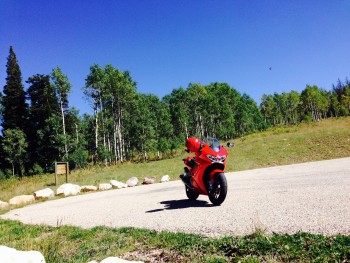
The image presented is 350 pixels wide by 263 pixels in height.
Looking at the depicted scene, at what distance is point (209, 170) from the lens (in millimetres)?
7648

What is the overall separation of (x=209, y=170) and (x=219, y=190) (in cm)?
65

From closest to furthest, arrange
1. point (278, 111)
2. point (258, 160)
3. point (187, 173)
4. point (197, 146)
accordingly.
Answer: point (197, 146) < point (187, 173) < point (258, 160) < point (278, 111)

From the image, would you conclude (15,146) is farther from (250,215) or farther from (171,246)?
(171,246)

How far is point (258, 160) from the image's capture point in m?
24.9

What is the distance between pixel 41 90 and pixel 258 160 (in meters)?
40.3

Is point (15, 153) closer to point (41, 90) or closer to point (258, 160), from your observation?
point (41, 90)

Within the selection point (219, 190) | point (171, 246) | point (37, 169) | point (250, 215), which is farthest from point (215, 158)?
point (37, 169)

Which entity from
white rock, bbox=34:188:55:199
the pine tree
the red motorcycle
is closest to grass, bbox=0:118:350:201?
white rock, bbox=34:188:55:199

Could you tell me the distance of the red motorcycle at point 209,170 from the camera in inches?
283

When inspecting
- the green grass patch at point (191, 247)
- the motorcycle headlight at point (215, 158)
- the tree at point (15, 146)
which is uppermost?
the tree at point (15, 146)

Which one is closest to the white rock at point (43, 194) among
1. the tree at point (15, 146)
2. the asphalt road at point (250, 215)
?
the asphalt road at point (250, 215)

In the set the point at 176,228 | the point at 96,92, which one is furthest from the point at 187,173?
the point at 96,92

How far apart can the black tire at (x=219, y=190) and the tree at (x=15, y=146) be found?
41323 millimetres

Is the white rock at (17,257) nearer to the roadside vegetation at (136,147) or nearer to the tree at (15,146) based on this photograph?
the roadside vegetation at (136,147)
